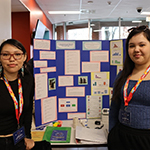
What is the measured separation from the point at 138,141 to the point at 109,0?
17.1ft

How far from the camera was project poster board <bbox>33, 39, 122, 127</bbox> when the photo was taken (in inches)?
86.2

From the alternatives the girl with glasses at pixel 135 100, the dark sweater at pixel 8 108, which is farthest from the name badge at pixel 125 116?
the dark sweater at pixel 8 108

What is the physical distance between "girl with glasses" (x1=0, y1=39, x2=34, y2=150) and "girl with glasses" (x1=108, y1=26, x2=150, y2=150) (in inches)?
27.0

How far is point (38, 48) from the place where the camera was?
1.99 m

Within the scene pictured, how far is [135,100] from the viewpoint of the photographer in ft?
4.17

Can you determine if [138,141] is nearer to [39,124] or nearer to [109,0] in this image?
[39,124]

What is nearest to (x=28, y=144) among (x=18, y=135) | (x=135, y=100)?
(x=18, y=135)

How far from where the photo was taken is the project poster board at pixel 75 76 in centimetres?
219

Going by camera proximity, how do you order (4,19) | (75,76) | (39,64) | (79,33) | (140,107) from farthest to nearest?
(79,33) < (4,19) < (75,76) < (39,64) < (140,107)

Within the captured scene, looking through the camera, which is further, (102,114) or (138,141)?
(102,114)

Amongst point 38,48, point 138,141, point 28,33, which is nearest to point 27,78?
point 38,48

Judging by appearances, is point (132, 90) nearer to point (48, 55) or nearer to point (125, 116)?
point (125, 116)

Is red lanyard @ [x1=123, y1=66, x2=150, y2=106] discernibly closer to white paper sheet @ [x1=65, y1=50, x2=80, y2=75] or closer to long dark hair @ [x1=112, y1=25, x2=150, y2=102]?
long dark hair @ [x1=112, y1=25, x2=150, y2=102]

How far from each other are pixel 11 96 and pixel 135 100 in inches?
33.7
